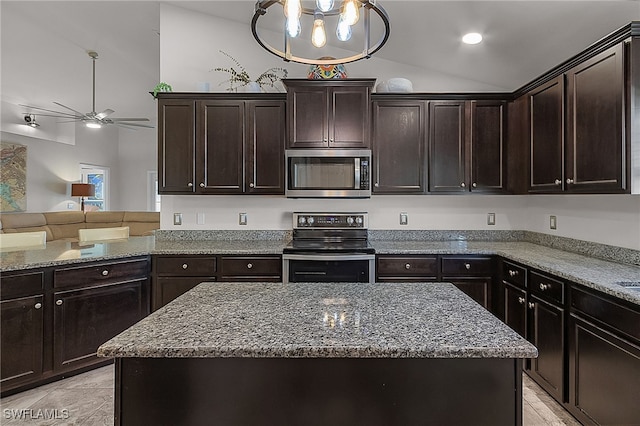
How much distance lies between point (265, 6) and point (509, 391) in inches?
62.1

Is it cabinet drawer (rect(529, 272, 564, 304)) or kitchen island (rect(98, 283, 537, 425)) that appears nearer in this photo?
kitchen island (rect(98, 283, 537, 425))

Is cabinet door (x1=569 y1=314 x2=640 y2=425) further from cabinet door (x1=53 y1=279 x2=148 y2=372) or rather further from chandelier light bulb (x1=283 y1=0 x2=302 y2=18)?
cabinet door (x1=53 y1=279 x2=148 y2=372)

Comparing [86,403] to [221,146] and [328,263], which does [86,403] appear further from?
[221,146]

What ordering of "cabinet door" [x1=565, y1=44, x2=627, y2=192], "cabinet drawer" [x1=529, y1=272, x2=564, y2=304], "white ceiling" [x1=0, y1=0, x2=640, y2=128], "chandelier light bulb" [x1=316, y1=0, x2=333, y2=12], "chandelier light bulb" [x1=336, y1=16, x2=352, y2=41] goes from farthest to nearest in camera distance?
"white ceiling" [x1=0, y1=0, x2=640, y2=128] → "cabinet drawer" [x1=529, y1=272, x2=564, y2=304] → "cabinet door" [x1=565, y1=44, x2=627, y2=192] → "chandelier light bulb" [x1=336, y1=16, x2=352, y2=41] → "chandelier light bulb" [x1=316, y1=0, x2=333, y2=12]

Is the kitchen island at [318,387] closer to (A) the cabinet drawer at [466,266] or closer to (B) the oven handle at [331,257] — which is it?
(B) the oven handle at [331,257]

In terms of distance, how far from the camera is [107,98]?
21.3 feet

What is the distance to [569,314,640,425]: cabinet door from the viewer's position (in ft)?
5.22

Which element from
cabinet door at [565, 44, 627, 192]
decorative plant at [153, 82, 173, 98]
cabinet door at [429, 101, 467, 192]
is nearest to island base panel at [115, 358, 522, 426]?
cabinet door at [565, 44, 627, 192]

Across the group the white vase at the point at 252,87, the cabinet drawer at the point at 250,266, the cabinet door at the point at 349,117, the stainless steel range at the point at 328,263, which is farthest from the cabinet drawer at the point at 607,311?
the white vase at the point at 252,87

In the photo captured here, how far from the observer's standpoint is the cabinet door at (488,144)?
3193mm

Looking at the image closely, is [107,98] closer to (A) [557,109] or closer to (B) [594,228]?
(A) [557,109]

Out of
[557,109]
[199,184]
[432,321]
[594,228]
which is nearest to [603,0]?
[557,109]

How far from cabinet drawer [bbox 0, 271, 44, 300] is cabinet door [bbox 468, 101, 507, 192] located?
11.6 ft

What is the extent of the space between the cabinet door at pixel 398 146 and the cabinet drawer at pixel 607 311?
157cm
